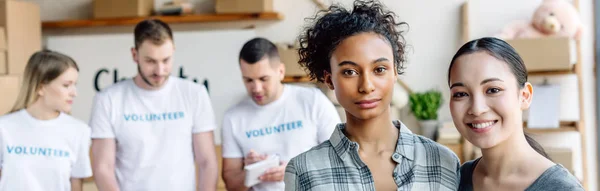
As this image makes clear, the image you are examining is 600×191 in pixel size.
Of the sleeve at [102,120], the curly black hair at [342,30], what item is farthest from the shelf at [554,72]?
the curly black hair at [342,30]

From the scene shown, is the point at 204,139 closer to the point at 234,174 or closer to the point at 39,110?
the point at 234,174

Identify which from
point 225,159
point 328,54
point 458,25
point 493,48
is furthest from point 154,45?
point 458,25

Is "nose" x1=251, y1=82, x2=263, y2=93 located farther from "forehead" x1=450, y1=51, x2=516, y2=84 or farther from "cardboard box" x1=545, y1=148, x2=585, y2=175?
"cardboard box" x1=545, y1=148, x2=585, y2=175

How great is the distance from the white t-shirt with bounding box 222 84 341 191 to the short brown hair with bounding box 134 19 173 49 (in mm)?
357

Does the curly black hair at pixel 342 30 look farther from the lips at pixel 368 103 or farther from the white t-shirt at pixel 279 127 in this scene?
the white t-shirt at pixel 279 127

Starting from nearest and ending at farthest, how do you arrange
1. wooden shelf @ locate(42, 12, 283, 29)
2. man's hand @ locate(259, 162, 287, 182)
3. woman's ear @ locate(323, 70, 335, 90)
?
woman's ear @ locate(323, 70, 335, 90) → man's hand @ locate(259, 162, 287, 182) → wooden shelf @ locate(42, 12, 283, 29)

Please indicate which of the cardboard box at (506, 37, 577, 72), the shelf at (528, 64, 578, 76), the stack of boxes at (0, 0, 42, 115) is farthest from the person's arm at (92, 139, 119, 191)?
the shelf at (528, 64, 578, 76)

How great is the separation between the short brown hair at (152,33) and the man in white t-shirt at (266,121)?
0.29 meters

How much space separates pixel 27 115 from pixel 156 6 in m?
2.39

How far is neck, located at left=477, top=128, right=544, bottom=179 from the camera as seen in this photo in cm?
138

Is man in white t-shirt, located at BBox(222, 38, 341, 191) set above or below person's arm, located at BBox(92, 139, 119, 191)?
above

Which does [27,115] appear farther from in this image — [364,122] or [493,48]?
[493,48]

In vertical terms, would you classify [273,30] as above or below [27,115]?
above

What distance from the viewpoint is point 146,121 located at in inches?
108
